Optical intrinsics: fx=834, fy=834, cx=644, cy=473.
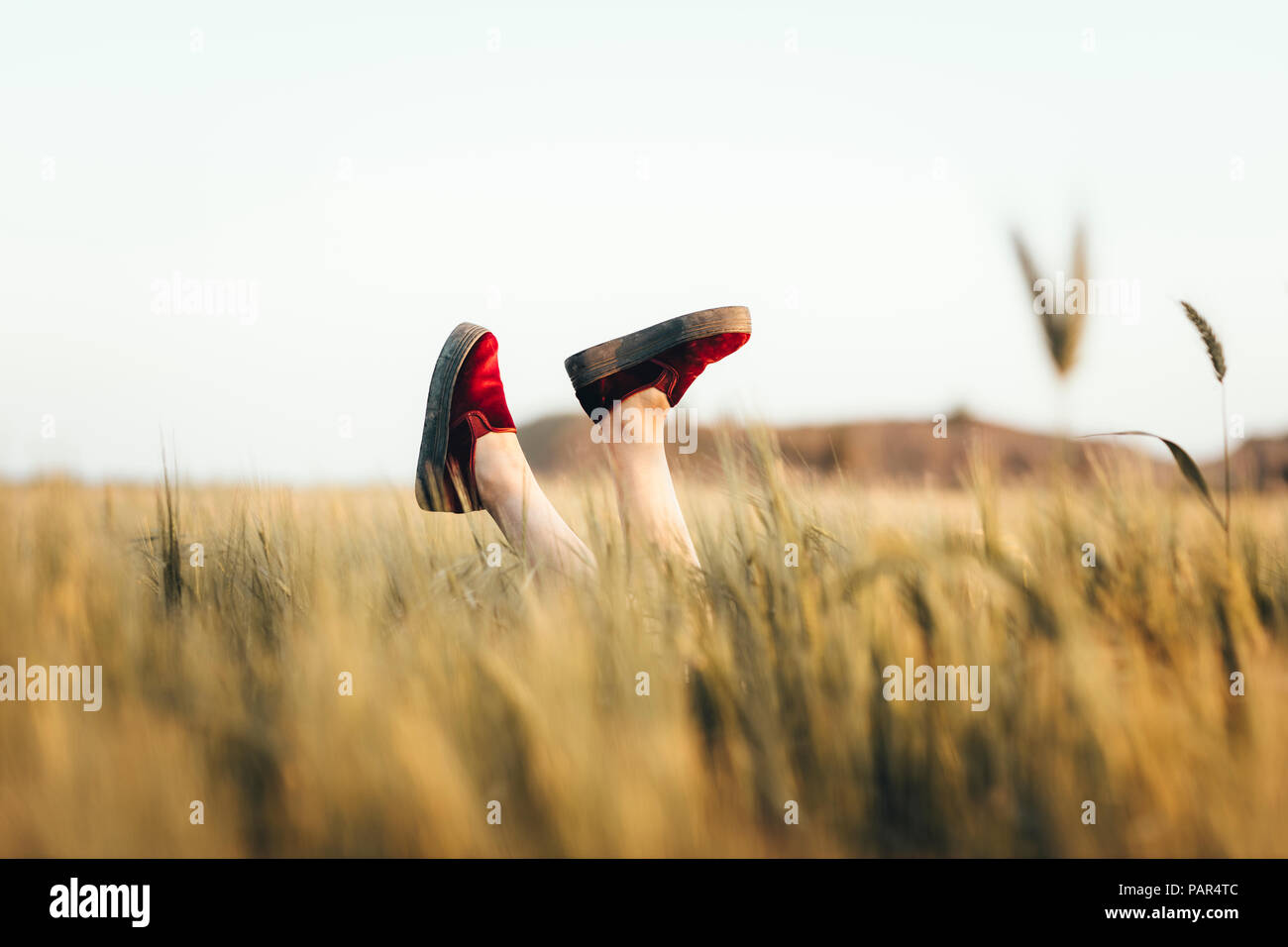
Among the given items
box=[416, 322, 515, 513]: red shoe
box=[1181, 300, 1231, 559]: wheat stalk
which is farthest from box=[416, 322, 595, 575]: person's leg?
box=[1181, 300, 1231, 559]: wheat stalk

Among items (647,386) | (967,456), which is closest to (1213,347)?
(967,456)

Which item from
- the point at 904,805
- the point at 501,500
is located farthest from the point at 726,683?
the point at 501,500

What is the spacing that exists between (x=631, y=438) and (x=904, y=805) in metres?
1.24

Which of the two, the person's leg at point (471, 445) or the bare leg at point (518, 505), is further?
the person's leg at point (471, 445)

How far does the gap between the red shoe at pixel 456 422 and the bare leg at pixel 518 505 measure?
0.03m

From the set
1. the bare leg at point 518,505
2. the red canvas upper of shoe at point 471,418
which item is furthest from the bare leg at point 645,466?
the red canvas upper of shoe at point 471,418

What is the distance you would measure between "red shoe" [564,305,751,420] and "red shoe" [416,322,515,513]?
221 mm

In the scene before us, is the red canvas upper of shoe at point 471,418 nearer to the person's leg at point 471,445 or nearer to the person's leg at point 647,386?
the person's leg at point 471,445

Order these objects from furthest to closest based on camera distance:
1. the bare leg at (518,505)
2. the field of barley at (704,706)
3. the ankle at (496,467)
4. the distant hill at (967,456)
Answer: the ankle at (496,467), the bare leg at (518,505), the distant hill at (967,456), the field of barley at (704,706)

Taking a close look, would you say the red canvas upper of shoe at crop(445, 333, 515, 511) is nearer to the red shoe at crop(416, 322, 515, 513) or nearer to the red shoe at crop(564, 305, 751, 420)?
the red shoe at crop(416, 322, 515, 513)

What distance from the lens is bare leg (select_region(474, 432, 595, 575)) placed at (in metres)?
1.78

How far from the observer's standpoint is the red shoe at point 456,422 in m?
2.00
